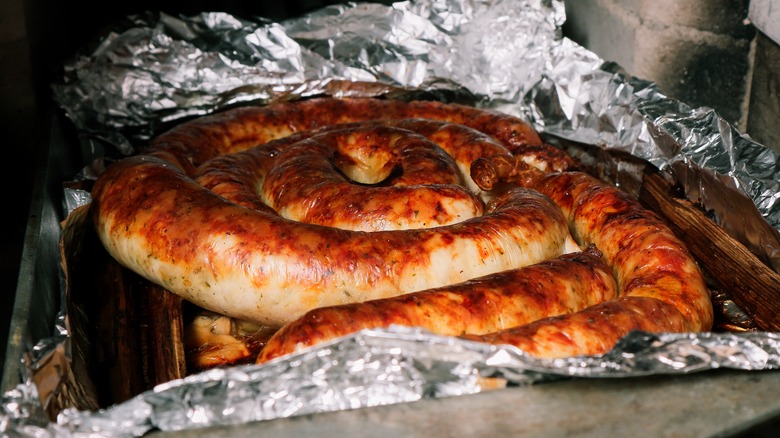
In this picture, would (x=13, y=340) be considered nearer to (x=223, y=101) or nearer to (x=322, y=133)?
(x=322, y=133)

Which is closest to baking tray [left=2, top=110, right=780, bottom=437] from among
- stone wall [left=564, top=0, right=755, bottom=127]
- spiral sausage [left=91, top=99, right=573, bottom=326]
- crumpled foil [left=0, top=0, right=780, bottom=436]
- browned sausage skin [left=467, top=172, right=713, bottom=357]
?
browned sausage skin [left=467, top=172, right=713, bottom=357]

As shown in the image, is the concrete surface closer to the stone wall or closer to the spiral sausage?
the spiral sausage

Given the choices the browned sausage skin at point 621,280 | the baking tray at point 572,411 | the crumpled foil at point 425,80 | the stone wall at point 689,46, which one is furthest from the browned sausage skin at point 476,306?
the stone wall at point 689,46

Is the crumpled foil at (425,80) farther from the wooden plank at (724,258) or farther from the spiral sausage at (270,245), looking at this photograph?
the spiral sausage at (270,245)

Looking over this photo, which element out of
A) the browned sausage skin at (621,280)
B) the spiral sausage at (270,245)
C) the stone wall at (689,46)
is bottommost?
the spiral sausage at (270,245)

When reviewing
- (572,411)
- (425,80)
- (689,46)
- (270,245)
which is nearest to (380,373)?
(572,411)

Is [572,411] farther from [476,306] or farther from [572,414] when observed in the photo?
[476,306]
